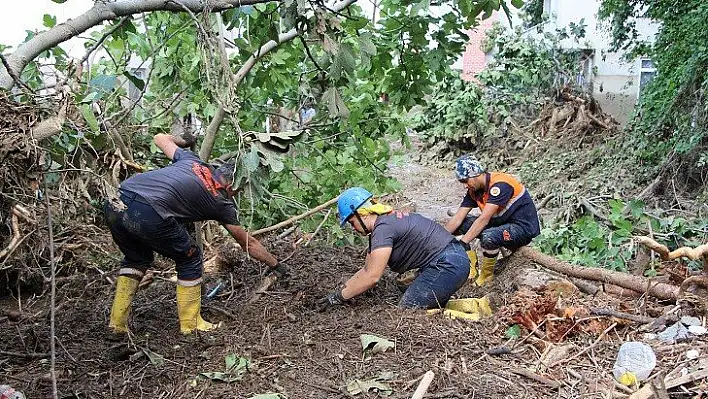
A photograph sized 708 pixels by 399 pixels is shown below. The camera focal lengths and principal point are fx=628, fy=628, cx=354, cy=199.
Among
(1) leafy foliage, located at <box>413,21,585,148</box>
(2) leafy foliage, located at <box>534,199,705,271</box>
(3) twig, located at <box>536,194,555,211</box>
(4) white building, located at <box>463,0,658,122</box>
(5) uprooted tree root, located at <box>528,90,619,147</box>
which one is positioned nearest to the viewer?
(2) leafy foliage, located at <box>534,199,705,271</box>

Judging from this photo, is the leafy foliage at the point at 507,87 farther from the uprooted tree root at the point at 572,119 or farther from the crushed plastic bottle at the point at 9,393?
the crushed plastic bottle at the point at 9,393

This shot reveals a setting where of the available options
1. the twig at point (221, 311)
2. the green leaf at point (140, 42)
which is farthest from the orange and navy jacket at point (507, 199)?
the green leaf at point (140, 42)

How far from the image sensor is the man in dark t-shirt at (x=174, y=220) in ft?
12.5

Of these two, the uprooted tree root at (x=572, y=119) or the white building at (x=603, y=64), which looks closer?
the uprooted tree root at (x=572, y=119)

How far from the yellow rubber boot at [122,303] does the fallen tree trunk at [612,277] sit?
3299mm

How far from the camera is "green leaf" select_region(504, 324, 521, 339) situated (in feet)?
13.2

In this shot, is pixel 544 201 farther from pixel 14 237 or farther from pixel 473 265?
pixel 14 237

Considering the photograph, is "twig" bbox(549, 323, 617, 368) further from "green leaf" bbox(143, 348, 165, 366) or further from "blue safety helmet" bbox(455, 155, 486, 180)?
"green leaf" bbox(143, 348, 165, 366)

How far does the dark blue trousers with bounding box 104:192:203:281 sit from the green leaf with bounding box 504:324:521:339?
2.03 metres

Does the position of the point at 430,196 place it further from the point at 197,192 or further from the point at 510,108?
the point at 197,192

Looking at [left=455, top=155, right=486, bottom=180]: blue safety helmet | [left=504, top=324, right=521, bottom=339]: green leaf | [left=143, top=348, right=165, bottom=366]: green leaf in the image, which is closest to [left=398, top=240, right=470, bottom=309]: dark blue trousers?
[left=504, top=324, right=521, bottom=339]: green leaf

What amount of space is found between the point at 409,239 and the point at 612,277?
5.24 feet

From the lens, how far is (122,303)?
4.07m

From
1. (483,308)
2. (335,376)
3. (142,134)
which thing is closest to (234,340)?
(335,376)
